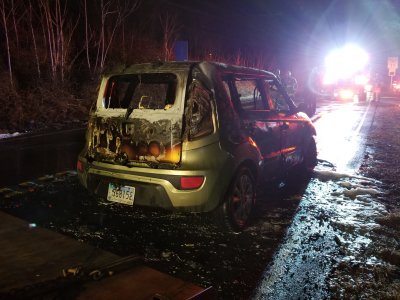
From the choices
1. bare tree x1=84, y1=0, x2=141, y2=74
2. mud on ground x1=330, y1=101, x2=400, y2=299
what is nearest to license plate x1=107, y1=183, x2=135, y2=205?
mud on ground x1=330, y1=101, x2=400, y2=299

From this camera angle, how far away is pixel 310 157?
714 centimetres

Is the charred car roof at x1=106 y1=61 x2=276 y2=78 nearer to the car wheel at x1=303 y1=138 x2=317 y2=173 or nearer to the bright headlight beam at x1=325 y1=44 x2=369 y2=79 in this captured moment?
the car wheel at x1=303 y1=138 x2=317 y2=173

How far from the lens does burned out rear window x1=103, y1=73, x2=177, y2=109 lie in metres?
4.16

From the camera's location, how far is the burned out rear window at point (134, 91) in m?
4.16

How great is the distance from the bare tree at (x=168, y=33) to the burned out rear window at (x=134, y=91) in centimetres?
1830

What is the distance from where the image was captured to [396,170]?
7.45 meters

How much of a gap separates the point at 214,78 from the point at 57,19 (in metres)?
14.3

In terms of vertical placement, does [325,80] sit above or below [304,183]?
above

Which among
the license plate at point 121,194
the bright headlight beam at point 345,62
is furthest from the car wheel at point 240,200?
the bright headlight beam at point 345,62

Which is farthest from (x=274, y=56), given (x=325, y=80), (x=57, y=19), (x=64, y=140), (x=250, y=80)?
(x=250, y=80)

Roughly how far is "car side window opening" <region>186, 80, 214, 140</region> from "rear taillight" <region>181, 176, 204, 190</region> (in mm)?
396

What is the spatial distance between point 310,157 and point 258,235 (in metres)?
3.24

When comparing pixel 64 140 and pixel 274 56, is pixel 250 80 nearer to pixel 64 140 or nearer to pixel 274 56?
pixel 64 140

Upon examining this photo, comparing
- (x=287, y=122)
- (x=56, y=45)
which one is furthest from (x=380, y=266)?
(x=56, y=45)
